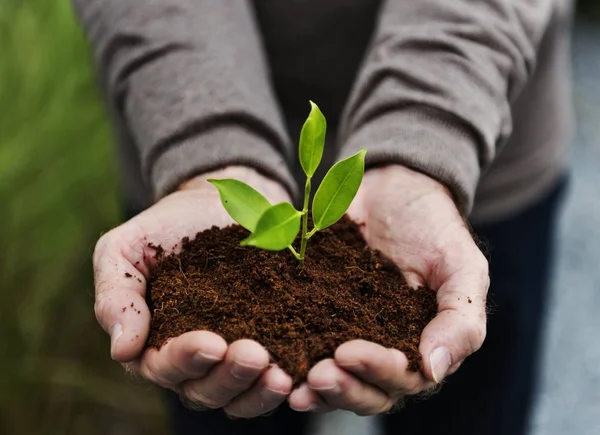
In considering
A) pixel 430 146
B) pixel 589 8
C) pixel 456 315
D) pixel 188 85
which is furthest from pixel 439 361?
pixel 589 8

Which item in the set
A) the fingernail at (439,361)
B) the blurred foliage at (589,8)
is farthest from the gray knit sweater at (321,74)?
the blurred foliage at (589,8)

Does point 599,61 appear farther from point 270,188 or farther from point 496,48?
point 270,188

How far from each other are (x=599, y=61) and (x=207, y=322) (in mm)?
2615

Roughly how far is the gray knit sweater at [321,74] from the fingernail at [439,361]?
234 mm

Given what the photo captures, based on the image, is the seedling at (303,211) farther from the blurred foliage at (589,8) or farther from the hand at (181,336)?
the blurred foliage at (589,8)

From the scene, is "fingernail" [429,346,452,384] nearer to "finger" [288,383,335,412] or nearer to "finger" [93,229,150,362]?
"finger" [288,383,335,412]

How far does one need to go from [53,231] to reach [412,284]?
106 centimetres

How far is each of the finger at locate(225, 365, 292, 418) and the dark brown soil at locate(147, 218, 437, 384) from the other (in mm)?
13

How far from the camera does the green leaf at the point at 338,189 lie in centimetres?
65

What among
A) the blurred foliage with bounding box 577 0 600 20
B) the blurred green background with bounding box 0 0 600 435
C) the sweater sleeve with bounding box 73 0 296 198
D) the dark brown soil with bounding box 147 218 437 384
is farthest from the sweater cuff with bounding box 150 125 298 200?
the blurred foliage with bounding box 577 0 600 20

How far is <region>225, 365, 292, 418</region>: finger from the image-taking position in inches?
22.6

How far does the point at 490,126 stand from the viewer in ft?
2.64

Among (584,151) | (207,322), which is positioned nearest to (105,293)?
(207,322)

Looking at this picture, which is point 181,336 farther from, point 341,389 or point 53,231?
point 53,231
